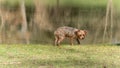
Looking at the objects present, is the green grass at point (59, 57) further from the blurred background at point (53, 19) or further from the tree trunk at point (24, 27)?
the tree trunk at point (24, 27)

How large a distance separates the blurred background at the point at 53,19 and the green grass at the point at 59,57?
2.06m

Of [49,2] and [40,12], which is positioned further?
[49,2]

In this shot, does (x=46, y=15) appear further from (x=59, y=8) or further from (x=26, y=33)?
(x=26, y=33)

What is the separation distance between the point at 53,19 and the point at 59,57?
9.78 meters

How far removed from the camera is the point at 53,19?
17.8 metres

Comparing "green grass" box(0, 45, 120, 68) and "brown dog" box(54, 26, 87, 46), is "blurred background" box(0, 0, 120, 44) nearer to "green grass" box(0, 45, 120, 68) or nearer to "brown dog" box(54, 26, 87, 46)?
"brown dog" box(54, 26, 87, 46)

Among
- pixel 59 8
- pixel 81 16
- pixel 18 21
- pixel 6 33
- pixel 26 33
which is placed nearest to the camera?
pixel 6 33

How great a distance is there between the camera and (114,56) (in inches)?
328

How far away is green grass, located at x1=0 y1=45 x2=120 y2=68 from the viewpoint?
7.29 m

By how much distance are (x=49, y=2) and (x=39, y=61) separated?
47.6 ft

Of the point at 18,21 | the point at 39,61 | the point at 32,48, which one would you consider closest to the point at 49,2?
the point at 18,21

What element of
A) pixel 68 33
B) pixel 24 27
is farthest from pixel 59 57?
pixel 24 27

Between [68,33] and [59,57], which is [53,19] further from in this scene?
[59,57]

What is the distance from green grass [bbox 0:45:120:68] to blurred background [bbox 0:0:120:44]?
206 cm
